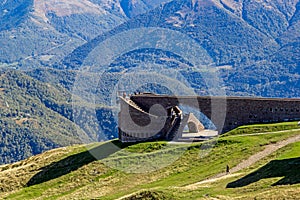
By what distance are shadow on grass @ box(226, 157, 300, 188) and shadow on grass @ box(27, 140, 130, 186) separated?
101 feet

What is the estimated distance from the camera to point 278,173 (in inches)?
2224

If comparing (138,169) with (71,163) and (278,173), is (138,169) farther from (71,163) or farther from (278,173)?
(278,173)

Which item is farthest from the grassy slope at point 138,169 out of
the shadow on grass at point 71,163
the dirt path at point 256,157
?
the dirt path at point 256,157

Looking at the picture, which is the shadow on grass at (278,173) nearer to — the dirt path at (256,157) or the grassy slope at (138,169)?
the grassy slope at (138,169)

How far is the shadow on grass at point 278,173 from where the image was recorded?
176ft

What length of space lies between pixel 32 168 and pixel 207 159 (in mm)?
29642

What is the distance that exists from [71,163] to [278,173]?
124 ft

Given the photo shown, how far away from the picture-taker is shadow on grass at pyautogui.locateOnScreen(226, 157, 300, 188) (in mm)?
53562

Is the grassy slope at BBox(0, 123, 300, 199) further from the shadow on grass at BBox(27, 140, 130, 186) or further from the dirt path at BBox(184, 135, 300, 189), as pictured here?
the dirt path at BBox(184, 135, 300, 189)

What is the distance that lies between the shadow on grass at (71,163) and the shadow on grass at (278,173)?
3091 cm

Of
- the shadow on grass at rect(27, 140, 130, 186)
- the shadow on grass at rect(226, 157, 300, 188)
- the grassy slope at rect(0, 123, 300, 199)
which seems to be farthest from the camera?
the shadow on grass at rect(27, 140, 130, 186)

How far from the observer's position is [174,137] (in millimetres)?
88625

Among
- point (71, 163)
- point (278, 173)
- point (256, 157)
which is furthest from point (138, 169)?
point (278, 173)

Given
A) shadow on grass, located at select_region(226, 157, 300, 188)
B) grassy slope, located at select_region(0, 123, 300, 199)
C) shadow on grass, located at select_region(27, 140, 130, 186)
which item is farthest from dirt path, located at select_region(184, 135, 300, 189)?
shadow on grass, located at select_region(27, 140, 130, 186)
